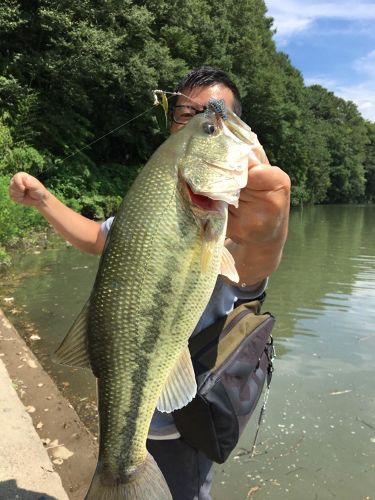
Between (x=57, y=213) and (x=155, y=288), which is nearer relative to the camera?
(x=155, y=288)

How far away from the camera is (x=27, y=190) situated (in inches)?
94.7

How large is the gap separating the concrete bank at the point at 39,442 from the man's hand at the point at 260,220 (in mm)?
2175

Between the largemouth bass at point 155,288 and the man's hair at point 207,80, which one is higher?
the man's hair at point 207,80

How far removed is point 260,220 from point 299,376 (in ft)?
18.0

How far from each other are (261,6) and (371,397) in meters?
50.9

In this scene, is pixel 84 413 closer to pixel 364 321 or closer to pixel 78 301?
pixel 78 301

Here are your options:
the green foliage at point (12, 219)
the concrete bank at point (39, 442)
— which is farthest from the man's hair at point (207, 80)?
the green foliage at point (12, 219)

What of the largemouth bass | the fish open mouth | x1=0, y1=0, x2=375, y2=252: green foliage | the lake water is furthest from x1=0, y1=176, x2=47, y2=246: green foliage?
the fish open mouth

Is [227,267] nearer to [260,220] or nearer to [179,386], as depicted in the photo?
Result: [260,220]

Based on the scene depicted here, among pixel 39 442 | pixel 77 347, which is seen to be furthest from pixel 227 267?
pixel 39 442

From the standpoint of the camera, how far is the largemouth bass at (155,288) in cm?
167

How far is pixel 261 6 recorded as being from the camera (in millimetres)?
49031

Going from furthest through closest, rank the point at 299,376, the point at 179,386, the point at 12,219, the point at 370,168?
the point at 370,168 < the point at 12,219 < the point at 299,376 < the point at 179,386

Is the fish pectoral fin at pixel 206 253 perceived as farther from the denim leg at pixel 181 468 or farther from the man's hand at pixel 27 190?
the man's hand at pixel 27 190
